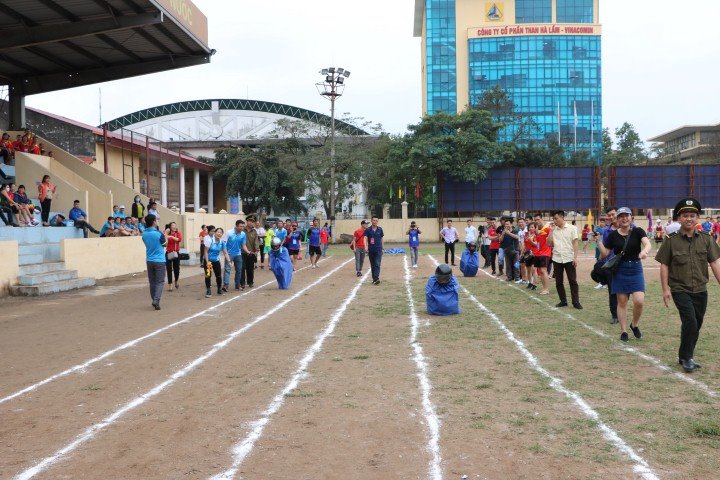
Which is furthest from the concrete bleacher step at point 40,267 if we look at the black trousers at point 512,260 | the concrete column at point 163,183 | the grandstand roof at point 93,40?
the concrete column at point 163,183

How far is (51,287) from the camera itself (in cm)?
1559

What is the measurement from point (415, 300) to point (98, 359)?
22.6ft

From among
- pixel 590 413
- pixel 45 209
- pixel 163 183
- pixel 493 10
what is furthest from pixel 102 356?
pixel 493 10

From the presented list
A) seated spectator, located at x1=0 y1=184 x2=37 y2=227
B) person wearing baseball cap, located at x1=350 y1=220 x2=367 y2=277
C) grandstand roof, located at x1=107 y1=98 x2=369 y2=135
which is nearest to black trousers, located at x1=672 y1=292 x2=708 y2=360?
person wearing baseball cap, located at x1=350 y1=220 x2=367 y2=277

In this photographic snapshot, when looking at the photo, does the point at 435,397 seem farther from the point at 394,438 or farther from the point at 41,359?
the point at 41,359

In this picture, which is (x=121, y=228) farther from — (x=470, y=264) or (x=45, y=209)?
(x=470, y=264)

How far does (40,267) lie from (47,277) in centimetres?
63

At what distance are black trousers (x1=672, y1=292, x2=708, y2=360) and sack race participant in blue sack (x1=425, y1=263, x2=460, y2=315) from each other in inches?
178

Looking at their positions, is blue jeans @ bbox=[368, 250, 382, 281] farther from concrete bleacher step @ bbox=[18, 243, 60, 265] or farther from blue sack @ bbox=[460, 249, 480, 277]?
concrete bleacher step @ bbox=[18, 243, 60, 265]

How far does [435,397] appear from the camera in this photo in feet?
19.2

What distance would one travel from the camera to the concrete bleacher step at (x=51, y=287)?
590 inches

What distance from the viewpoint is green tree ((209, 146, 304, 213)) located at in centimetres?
4512

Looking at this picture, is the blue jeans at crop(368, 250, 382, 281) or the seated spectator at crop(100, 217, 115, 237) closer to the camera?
the blue jeans at crop(368, 250, 382, 281)

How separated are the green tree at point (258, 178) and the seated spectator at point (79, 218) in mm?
24160
